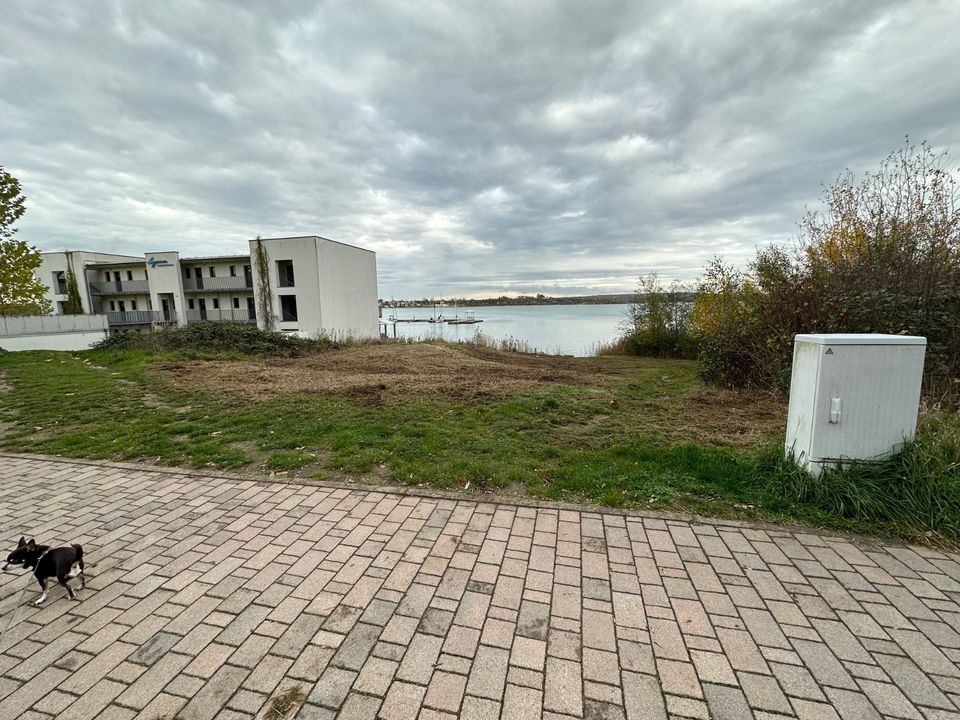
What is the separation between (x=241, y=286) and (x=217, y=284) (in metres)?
2.17

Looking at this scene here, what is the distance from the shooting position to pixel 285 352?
18.2 m

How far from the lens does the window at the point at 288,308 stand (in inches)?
1150

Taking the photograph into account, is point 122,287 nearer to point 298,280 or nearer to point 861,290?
point 298,280

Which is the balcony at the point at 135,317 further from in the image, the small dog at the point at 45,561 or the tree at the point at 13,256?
the small dog at the point at 45,561

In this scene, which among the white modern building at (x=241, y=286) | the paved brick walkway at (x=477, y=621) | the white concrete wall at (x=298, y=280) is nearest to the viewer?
the paved brick walkway at (x=477, y=621)

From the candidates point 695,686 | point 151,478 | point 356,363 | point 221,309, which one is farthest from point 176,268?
point 695,686

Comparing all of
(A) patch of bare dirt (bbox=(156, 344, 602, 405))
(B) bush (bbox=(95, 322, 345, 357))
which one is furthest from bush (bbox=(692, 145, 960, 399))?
(B) bush (bbox=(95, 322, 345, 357))

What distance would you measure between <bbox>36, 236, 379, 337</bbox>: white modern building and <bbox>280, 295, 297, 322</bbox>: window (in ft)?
0.21

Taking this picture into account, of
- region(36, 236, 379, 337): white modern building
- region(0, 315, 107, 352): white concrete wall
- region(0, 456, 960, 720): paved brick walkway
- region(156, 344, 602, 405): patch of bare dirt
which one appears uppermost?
region(36, 236, 379, 337): white modern building

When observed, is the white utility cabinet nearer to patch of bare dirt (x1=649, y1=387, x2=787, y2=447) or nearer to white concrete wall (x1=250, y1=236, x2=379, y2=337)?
patch of bare dirt (x1=649, y1=387, x2=787, y2=447)

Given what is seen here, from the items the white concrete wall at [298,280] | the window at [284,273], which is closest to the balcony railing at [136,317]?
the white concrete wall at [298,280]

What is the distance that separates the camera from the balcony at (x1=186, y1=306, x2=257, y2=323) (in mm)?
31125

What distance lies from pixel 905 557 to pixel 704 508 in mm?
1182

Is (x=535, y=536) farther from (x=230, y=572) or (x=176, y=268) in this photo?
(x=176, y=268)
